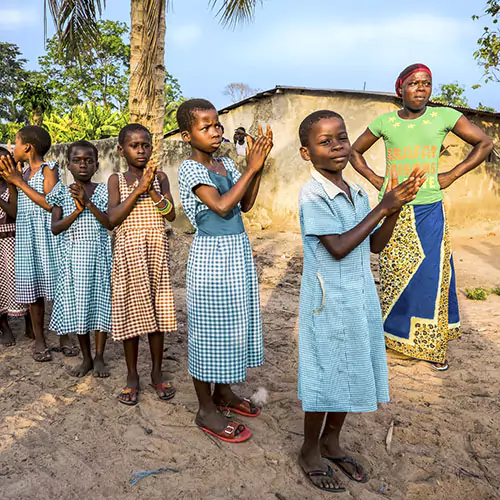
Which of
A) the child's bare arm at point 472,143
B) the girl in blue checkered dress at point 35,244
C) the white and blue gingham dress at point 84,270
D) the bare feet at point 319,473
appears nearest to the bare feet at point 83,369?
the white and blue gingham dress at point 84,270

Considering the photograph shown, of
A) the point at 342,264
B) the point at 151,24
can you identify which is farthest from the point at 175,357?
the point at 151,24

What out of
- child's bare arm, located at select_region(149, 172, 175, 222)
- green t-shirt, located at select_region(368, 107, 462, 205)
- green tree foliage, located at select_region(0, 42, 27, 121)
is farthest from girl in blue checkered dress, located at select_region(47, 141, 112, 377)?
green tree foliage, located at select_region(0, 42, 27, 121)

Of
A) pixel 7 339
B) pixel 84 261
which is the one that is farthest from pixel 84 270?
pixel 7 339

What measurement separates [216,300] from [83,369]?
5.15 ft

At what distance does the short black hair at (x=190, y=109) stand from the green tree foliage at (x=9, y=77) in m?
33.5

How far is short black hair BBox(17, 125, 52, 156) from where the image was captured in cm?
379

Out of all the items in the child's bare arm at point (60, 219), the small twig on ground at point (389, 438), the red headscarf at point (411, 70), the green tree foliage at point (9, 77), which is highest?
the green tree foliage at point (9, 77)

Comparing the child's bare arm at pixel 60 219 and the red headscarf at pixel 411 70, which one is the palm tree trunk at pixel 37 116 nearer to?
the child's bare arm at pixel 60 219

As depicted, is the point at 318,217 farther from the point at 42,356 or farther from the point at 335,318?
the point at 42,356

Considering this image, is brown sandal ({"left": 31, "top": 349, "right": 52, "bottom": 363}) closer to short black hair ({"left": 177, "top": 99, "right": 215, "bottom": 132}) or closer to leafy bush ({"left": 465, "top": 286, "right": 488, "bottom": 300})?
short black hair ({"left": 177, "top": 99, "right": 215, "bottom": 132})

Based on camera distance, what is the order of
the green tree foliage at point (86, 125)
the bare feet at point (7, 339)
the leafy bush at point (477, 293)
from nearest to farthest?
the bare feet at point (7, 339) → the leafy bush at point (477, 293) → the green tree foliage at point (86, 125)

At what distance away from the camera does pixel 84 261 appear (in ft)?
11.3

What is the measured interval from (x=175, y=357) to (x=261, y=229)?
20.2 ft

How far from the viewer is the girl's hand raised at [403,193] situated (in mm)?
1834
